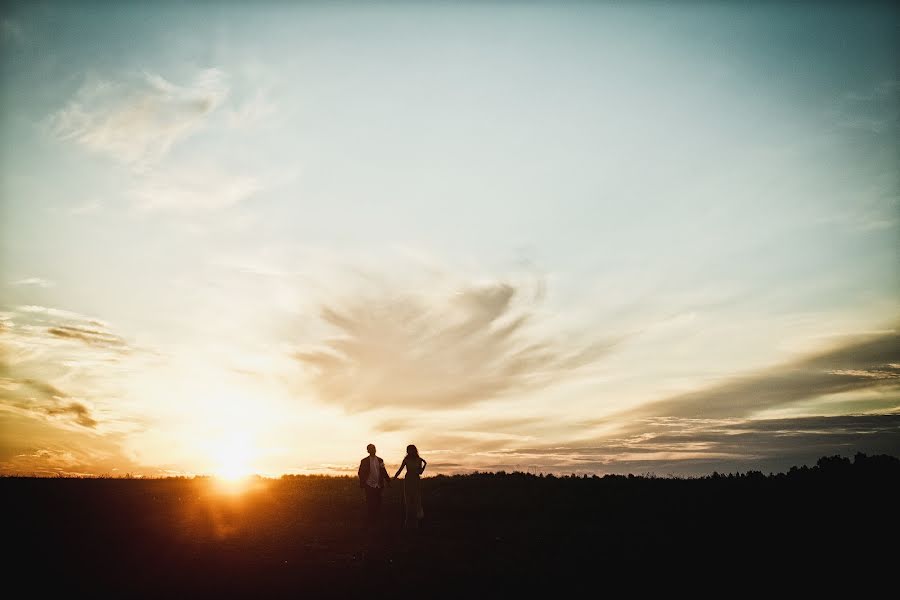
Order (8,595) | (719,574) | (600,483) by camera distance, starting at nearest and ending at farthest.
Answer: (8,595)
(719,574)
(600,483)

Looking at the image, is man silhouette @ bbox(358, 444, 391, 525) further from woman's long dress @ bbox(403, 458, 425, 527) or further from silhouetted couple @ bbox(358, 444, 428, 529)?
woman's long dress @ bbox(403, 458, 425, 527)

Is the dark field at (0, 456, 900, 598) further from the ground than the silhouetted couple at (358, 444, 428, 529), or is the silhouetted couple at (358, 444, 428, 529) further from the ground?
the silhouetted couple at (358, 444, 428, 529)

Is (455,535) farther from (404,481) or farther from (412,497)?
(404,481)

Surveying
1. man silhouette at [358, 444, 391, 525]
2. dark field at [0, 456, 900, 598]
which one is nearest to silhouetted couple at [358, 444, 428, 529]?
man silhouette at [358, 444, 391, 525]

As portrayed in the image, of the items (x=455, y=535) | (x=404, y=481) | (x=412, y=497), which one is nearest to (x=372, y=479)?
(x=404, y=481)

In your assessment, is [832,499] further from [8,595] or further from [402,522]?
[8,595]

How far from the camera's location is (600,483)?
30.2m

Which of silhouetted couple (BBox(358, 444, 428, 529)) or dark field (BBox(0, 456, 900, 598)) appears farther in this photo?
silhouetted couple (BBox(358, 444, 428, 529))

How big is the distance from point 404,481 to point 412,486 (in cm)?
97

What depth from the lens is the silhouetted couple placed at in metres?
19.0

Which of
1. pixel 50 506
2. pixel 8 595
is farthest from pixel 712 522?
pixel 50 506

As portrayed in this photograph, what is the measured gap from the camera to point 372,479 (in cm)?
1991

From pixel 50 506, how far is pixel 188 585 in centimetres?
1623

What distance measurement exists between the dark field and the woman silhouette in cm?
64
